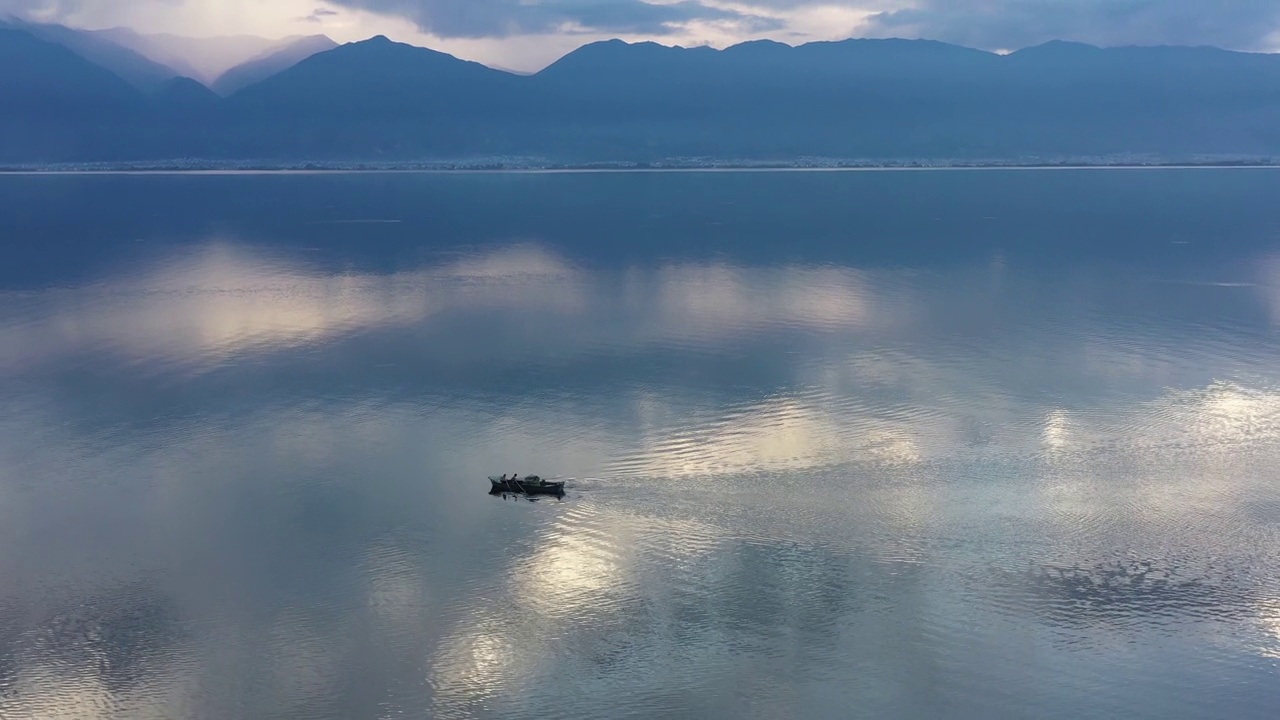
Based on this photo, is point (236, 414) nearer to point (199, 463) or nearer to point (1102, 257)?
point (199, 463)

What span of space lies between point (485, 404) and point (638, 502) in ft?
33.3

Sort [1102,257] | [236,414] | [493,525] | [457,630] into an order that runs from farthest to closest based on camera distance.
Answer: [1102,257]
[236,414]
[493,525]
[457,630]

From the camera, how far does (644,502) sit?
2436 cm

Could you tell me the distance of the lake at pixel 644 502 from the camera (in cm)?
1794

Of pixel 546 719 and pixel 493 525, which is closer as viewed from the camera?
pixel 546 719

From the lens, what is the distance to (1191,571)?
70.0 ft

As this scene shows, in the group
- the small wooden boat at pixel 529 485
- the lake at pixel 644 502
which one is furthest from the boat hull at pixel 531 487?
the lake at pixel 644 502

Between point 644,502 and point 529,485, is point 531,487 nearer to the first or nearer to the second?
point 529,485

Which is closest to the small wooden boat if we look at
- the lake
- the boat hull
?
the boat hull

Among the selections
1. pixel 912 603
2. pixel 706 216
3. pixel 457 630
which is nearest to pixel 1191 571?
pixel 912 603

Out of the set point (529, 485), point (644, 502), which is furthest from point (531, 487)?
point (644, 502)

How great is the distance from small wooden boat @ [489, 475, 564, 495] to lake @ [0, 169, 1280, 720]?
0.34 m

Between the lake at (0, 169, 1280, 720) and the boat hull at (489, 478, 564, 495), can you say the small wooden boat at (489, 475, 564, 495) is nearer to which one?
the boat hull at (489, 478, 564, 495)

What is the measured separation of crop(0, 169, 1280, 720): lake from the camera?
17.9m
